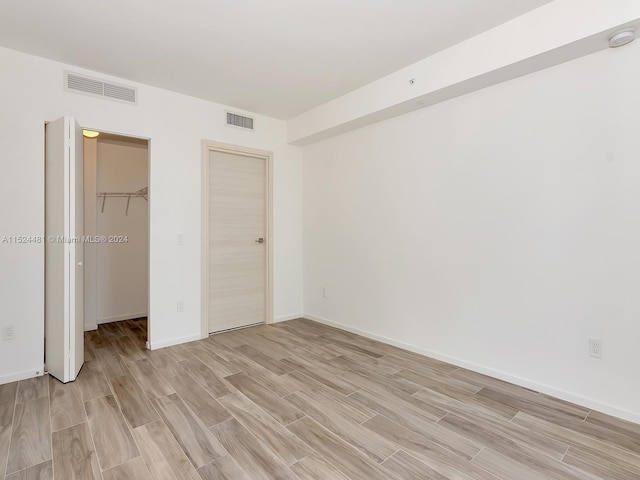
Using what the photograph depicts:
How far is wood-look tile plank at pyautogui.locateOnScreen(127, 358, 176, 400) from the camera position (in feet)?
8.11

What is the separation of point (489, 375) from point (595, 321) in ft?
2.90

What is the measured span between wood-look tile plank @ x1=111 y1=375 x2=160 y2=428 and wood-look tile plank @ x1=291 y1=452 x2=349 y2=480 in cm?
103

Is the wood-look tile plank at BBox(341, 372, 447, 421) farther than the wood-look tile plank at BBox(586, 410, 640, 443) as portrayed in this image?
Yes

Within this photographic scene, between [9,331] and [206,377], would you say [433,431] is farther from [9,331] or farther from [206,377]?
[9,331]

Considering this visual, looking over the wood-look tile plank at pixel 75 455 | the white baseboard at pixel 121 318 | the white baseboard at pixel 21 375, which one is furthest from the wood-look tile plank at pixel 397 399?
the white baseboard at pixel 121 318

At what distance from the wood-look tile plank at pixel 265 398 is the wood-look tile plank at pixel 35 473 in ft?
3.67

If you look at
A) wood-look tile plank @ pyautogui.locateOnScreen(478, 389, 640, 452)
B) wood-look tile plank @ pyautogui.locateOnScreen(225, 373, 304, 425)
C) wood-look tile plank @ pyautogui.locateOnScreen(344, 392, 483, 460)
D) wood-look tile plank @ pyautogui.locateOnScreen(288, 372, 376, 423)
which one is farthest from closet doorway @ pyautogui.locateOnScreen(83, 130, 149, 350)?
wood-look tile plank @ pyautogui.locateOnScreen(478, 389, 640, 452)

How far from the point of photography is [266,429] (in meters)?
2.01

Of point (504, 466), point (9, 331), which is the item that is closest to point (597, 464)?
point (504, 466)

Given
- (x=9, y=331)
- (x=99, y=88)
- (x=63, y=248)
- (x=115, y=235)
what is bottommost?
(x=9, y=331)

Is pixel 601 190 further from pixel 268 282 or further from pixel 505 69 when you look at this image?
pixel 268 282

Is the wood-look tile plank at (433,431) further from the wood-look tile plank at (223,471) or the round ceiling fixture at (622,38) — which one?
the round ceiling fixture at (622,38)

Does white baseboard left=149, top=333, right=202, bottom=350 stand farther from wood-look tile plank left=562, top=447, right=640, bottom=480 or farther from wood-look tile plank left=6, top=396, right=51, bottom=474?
wood-look tile plank left=562, top=447, right=640, bottom=480

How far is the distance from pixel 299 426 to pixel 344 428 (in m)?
0.27
